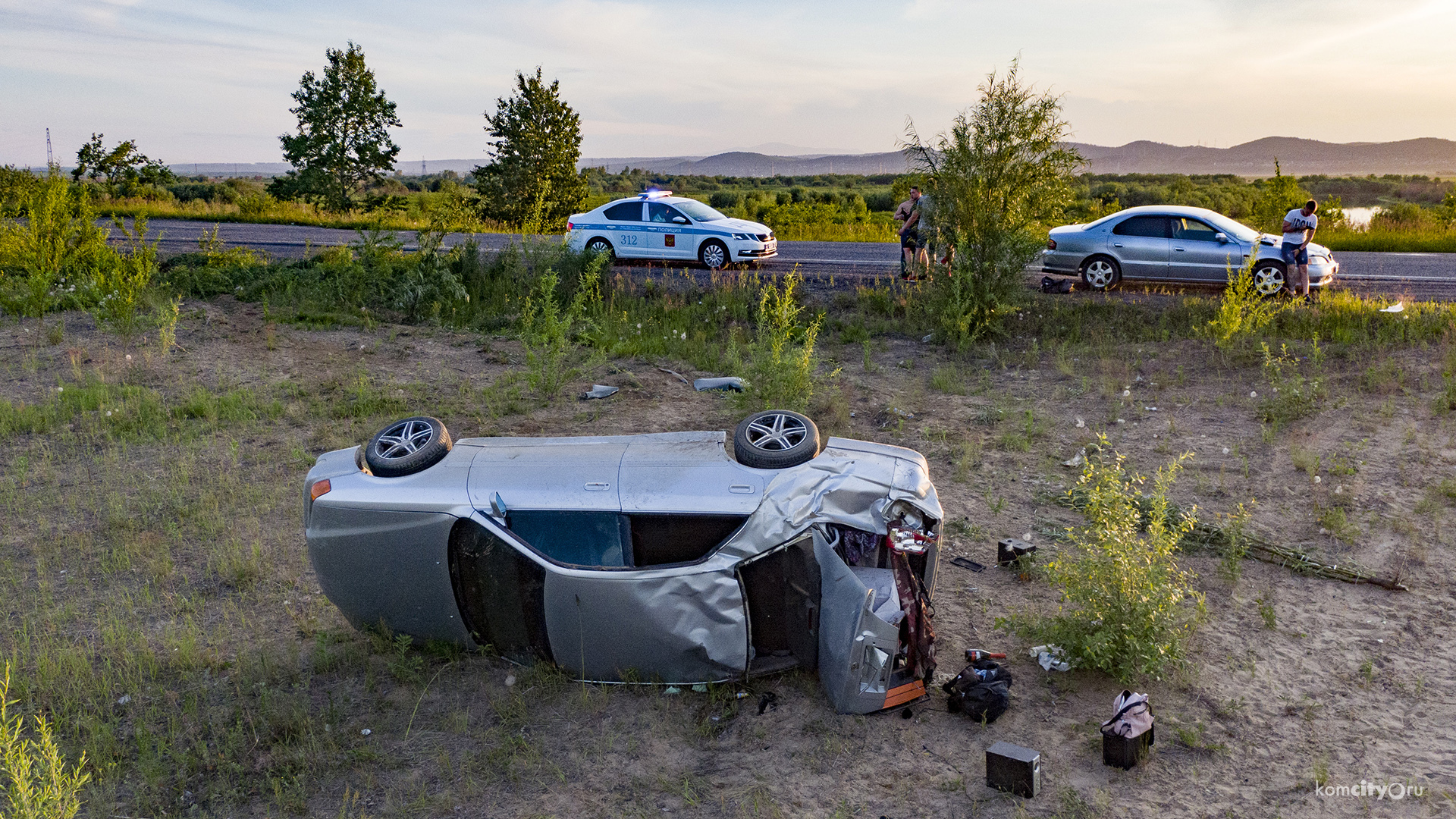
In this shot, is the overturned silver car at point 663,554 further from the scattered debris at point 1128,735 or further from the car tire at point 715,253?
the car tire at point 715,253

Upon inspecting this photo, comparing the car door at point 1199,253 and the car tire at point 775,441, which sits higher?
the car door at point 1199,253

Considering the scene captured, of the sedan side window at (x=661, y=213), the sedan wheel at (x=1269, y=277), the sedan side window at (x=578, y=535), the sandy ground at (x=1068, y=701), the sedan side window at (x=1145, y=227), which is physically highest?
the sedan side window at (x=661, y=213)

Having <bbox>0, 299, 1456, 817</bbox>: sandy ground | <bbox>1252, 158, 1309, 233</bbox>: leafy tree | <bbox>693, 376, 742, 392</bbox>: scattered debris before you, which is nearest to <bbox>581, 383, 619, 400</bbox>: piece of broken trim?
<bbox>0, 299, 1456, 817</bbox>: sandy ground

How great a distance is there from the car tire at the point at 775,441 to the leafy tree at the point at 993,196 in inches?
321

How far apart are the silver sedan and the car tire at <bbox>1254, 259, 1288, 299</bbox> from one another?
0.01 m

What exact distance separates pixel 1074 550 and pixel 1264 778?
272cm

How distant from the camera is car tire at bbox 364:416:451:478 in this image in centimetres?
479

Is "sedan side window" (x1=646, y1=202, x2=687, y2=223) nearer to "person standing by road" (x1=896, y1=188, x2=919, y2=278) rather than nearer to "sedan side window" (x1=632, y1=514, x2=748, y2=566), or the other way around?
"person standing by road" (x1=896, y1=188, x2=919, y2=278)

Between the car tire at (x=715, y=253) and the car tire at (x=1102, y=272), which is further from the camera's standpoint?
the car tire at (x=715, y=253)

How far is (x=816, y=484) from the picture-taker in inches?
175

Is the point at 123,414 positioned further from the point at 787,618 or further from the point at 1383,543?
the point at 1383,543

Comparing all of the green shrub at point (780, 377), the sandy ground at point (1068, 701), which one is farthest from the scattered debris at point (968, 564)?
the green shrub at point (780, 377)

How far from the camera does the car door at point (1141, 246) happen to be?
1467 cm

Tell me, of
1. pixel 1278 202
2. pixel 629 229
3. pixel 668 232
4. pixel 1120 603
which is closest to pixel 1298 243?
pixel 1278 202
